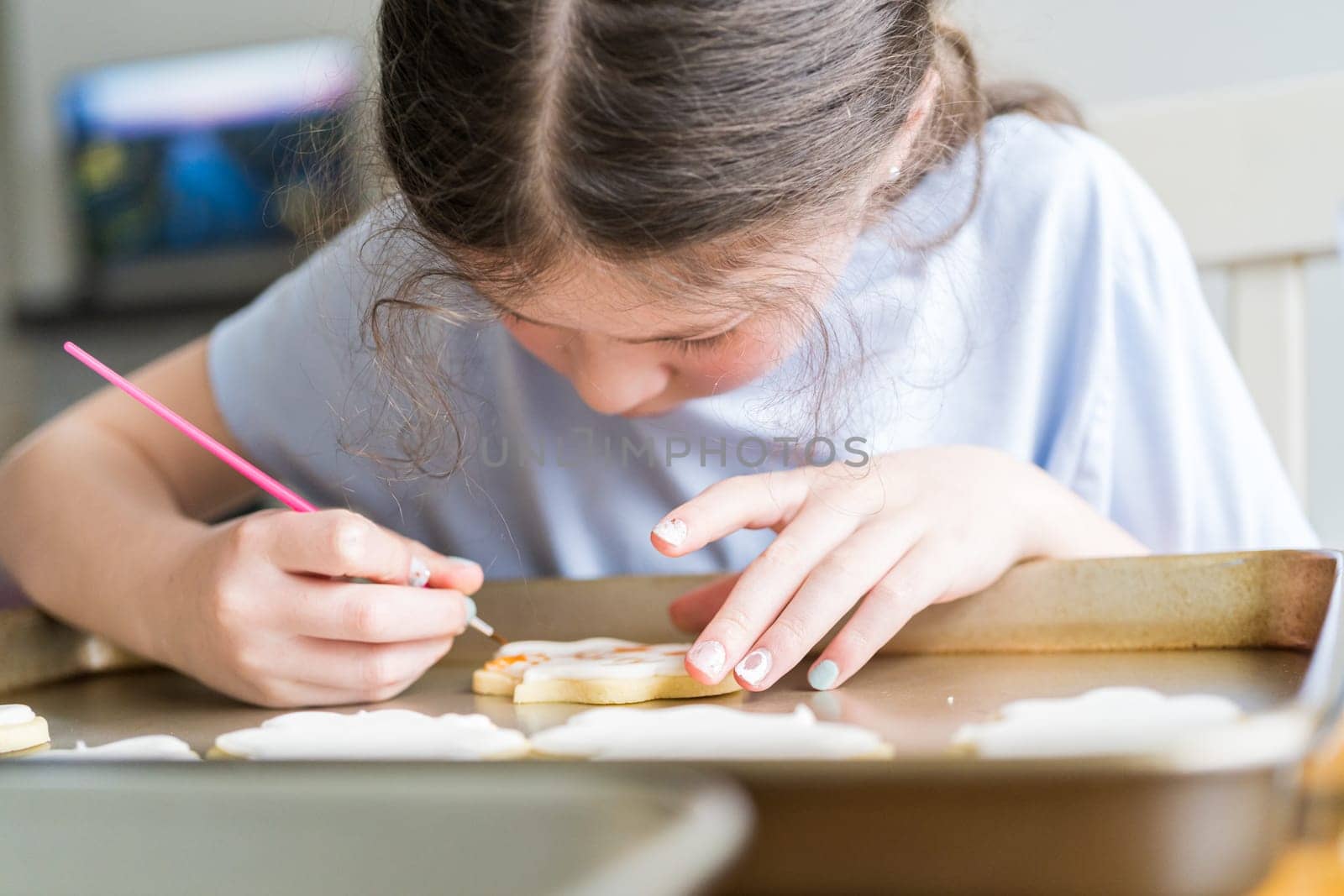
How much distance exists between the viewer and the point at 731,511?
590mm

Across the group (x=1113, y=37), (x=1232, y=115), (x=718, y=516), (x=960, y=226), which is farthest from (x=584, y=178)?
(x=1113, y=37)

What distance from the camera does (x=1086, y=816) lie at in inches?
11.8

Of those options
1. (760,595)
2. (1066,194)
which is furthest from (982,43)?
(760,595)

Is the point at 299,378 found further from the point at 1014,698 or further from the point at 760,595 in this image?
the point at 1014,698

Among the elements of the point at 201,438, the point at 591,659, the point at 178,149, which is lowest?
the point at 591,659

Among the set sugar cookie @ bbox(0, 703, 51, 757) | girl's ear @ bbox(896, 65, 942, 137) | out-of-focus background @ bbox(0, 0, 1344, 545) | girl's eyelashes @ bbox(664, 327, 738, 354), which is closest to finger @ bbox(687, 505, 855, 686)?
girl's eyelashes @ bbox(664, 327, 738, 354)

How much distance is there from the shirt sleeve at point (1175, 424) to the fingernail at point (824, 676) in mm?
433

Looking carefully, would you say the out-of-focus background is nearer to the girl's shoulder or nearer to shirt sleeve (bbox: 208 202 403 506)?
the girl's shoulder

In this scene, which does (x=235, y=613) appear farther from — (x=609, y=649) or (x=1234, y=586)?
(x=1234, y=586)

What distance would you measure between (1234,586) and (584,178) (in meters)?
0.40

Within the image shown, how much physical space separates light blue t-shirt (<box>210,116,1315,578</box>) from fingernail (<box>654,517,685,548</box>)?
0.29m

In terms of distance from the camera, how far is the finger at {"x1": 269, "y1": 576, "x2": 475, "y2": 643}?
586mm

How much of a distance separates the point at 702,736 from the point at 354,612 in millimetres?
207

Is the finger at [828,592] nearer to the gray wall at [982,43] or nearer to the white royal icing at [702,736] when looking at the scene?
the white royal icing at [702,736]
